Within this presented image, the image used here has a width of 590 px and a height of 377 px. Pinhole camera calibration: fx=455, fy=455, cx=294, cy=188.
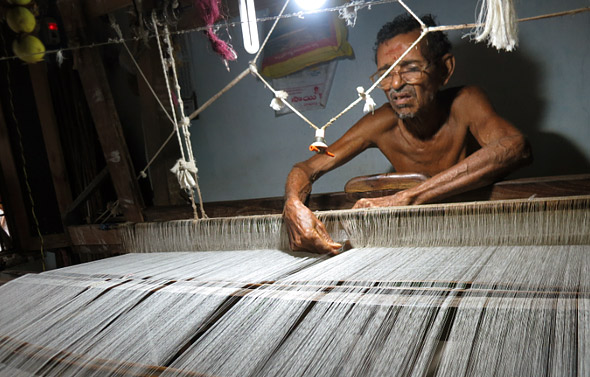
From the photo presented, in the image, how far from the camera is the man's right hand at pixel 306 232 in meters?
1.62

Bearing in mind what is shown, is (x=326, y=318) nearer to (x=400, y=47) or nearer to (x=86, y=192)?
(x=400, y=47)

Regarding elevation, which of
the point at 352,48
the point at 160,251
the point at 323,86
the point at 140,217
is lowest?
the point at 160,251

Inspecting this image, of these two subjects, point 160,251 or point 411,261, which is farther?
point 160,251

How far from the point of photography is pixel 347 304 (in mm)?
1071

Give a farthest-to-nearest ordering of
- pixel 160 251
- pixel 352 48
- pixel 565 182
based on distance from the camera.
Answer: pixel 352 48 → pixel 160 251 → pixel 565 182

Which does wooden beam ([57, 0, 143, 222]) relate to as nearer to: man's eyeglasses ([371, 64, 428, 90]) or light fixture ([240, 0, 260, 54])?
light fixture ([240, 0, 260, 54])

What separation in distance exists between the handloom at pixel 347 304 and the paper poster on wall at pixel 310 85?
4.98 ft

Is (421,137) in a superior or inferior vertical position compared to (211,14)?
inferior

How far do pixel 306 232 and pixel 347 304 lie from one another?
0.59 meters

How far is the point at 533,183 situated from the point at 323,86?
5.89 ft

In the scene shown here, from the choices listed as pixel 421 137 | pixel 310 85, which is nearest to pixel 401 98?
pixel 421 137

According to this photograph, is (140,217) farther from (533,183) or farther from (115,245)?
(533,183)

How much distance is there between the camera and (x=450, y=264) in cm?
127

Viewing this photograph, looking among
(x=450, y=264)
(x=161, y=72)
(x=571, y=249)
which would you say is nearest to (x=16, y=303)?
(x=161, y=72)
